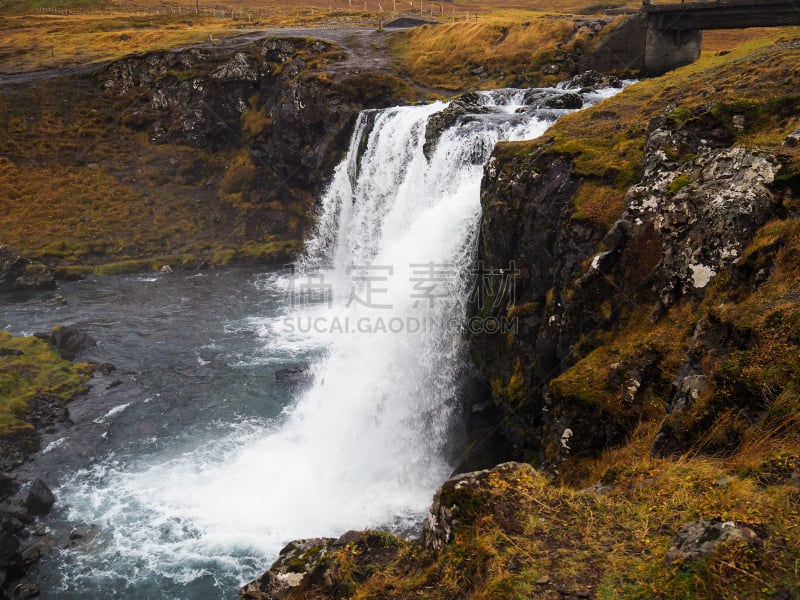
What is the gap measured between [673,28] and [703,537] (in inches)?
1323

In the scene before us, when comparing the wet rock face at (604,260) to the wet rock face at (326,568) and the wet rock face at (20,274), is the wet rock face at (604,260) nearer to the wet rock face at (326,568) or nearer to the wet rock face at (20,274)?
the wet rock face at (326,568)

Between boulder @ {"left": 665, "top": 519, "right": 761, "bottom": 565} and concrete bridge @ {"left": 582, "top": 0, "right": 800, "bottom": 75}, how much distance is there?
2979 centimetres

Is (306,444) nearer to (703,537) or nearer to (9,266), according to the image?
(703,537)

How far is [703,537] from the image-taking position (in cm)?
634

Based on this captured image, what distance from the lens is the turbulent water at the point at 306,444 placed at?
17516 mm

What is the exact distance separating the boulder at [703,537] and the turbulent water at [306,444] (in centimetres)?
1186

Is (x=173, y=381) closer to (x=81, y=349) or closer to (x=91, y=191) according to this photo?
(x=81, y=349)

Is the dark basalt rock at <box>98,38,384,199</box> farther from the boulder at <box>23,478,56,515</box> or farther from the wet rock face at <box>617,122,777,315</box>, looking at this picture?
the wet rock face at <box>617,122,777,315</box>

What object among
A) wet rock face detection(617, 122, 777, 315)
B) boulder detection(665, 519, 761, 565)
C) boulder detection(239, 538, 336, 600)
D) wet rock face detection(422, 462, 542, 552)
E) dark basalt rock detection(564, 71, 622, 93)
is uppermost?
dark basalt rock detection(564, 71, 622, 93)

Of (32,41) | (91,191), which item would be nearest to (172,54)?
(91,191)

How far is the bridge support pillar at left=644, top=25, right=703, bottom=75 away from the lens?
108ft

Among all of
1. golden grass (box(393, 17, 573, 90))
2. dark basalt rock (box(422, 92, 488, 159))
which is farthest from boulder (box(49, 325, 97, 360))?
golden grass (box(393, 17, 573, 90))

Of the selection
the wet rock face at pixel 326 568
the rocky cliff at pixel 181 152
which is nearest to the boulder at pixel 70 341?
the rocky cliff at pixel 181 152

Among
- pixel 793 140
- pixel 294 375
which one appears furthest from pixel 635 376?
pixel 294 375
